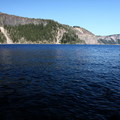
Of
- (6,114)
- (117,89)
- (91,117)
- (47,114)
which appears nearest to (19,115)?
(6,114)

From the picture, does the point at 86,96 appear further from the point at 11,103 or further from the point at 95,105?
the point at 11,103

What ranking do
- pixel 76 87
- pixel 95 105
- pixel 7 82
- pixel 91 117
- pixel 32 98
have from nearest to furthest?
1. pixel 91 117
2. pixel 95 105
3. pixel 32 98
4. pixel 76 87
5. pixel 7 82

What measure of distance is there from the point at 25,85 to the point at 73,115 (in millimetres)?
10453

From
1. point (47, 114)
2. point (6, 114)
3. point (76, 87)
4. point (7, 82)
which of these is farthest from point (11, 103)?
point (76, 87)

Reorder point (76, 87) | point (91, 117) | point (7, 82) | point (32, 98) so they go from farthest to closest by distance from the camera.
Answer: point (7, 82) → point (76, 87) → point (32, 98) → point (91, 117)

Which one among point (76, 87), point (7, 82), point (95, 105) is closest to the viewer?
point (95, 105)

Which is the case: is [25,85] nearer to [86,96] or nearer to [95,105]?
[86,96]

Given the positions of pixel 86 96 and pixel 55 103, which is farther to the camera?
pixel 86 96

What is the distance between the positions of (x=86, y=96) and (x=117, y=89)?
18.8 ft

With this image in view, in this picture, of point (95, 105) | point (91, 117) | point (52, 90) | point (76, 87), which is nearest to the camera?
point (91, 117)

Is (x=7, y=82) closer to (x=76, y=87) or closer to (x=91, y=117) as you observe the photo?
(x=76, y=87)

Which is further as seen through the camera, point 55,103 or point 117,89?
point 117,89

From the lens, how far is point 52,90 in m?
19.2

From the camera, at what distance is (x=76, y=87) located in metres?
20.7
